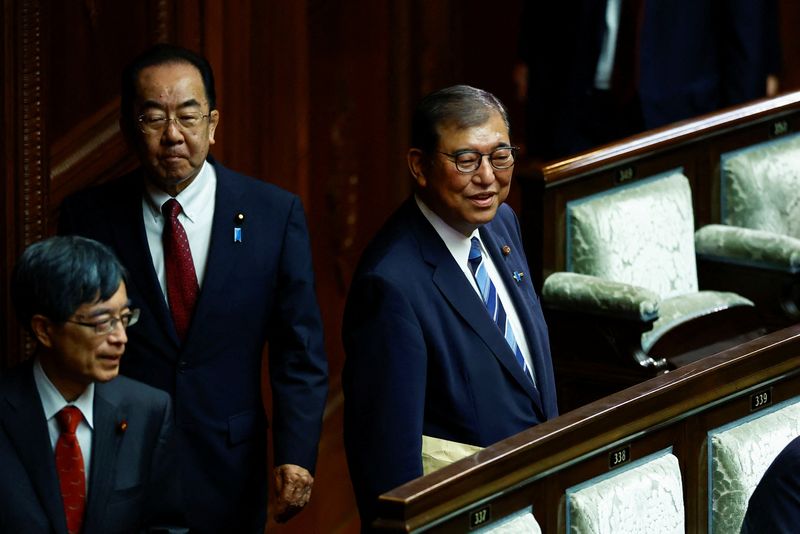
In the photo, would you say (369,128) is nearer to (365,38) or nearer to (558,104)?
(365,38)

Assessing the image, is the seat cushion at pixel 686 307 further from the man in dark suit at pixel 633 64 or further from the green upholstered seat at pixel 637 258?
the man in dark suit at pixel 633 64

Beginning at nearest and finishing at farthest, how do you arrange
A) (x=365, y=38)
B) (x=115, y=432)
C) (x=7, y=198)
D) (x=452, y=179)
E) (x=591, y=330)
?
(x=115, y=432), (x=452, y=179), (x=7, y=198), (x=591, y=330), (x=365, y=38)

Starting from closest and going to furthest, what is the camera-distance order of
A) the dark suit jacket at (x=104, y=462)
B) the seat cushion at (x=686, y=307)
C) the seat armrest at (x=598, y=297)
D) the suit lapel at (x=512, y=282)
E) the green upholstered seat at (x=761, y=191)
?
the dark suit jacket at (x=104, y=462) < the suit lapel at (x=512, y=282) < the seat armrest at (x=598, y=297) < the seat cushion at (x=686, y=307) < the green upholstered seat at (x=761, y=191)

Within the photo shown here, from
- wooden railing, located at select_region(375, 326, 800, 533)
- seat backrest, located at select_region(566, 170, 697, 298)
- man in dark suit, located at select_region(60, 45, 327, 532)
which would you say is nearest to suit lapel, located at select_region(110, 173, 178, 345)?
man in dark suit, located at select_region(60, 45, 327, 532)

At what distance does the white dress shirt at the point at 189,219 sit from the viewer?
2818 millimetres

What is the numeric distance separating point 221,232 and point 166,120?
9.3 inches

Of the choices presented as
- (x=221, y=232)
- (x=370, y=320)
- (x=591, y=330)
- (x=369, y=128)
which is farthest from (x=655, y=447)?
(x=369, y=128)

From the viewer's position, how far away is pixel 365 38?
15.9ft

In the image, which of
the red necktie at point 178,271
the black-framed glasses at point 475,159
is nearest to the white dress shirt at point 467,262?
the black-framed glasses at point 475,159

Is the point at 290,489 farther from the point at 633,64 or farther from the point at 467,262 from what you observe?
the point at 633,64

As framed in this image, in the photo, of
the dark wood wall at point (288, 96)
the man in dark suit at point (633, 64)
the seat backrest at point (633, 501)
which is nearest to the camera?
the seat backrest at point (633, 501)

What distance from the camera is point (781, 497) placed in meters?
2.38

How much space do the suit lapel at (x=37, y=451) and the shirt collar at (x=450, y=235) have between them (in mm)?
722

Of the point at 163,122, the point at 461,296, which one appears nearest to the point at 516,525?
the point at 461,296
